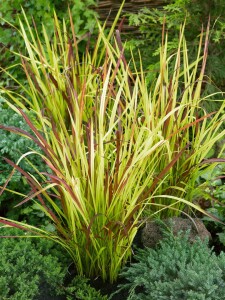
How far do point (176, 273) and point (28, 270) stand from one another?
628mm

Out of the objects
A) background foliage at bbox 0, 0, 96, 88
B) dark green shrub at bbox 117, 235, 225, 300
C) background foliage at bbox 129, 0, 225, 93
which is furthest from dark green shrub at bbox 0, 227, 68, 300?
background foliage at bbox 0, 0, 96, 88

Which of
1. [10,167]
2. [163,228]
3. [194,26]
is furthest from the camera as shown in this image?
[194,26]

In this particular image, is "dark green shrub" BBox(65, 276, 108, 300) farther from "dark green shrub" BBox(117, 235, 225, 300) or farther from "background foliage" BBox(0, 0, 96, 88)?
"background foliage" BBox(0, 0, 96, 88)

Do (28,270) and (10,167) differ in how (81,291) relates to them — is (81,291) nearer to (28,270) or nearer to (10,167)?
(28,270)

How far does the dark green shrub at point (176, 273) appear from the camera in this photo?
7.04 ft

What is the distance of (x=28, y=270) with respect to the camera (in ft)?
7.68

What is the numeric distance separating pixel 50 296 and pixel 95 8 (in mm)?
3084

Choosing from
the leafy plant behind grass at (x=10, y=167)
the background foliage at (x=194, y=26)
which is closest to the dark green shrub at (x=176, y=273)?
the leafy plant behind grass at (x=10, y=167)

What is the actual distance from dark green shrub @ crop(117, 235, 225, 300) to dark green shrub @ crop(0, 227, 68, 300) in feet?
1.01

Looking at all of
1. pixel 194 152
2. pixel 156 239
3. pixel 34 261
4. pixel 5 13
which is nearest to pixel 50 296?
pixel 34 261

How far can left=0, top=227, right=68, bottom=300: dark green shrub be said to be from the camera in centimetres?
Answer: 221

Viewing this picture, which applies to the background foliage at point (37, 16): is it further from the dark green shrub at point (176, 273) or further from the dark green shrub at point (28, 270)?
the dark green shrub at point (176, 273)

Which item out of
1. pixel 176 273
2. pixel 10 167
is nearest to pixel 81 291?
pixel 176 273

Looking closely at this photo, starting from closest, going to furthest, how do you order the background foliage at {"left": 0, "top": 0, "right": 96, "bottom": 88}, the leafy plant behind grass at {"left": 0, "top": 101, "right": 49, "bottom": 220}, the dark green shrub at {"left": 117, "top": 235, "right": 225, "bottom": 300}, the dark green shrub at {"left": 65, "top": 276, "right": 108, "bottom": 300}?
1. the dark green shrub at {"left": 117, "top": 235, "right": 225, "bottom": 300}
2. the dark green shrub at {"left": 65, "top": 276, "right": 108, "bottom": 300}
3. the leafy plant behind grass at {"left": 0, "top": 101, "right": 49, "bottom": 220}
4. the background foliage at {"left": 0, "top": 0, "right": 96, "bottom": 88}
